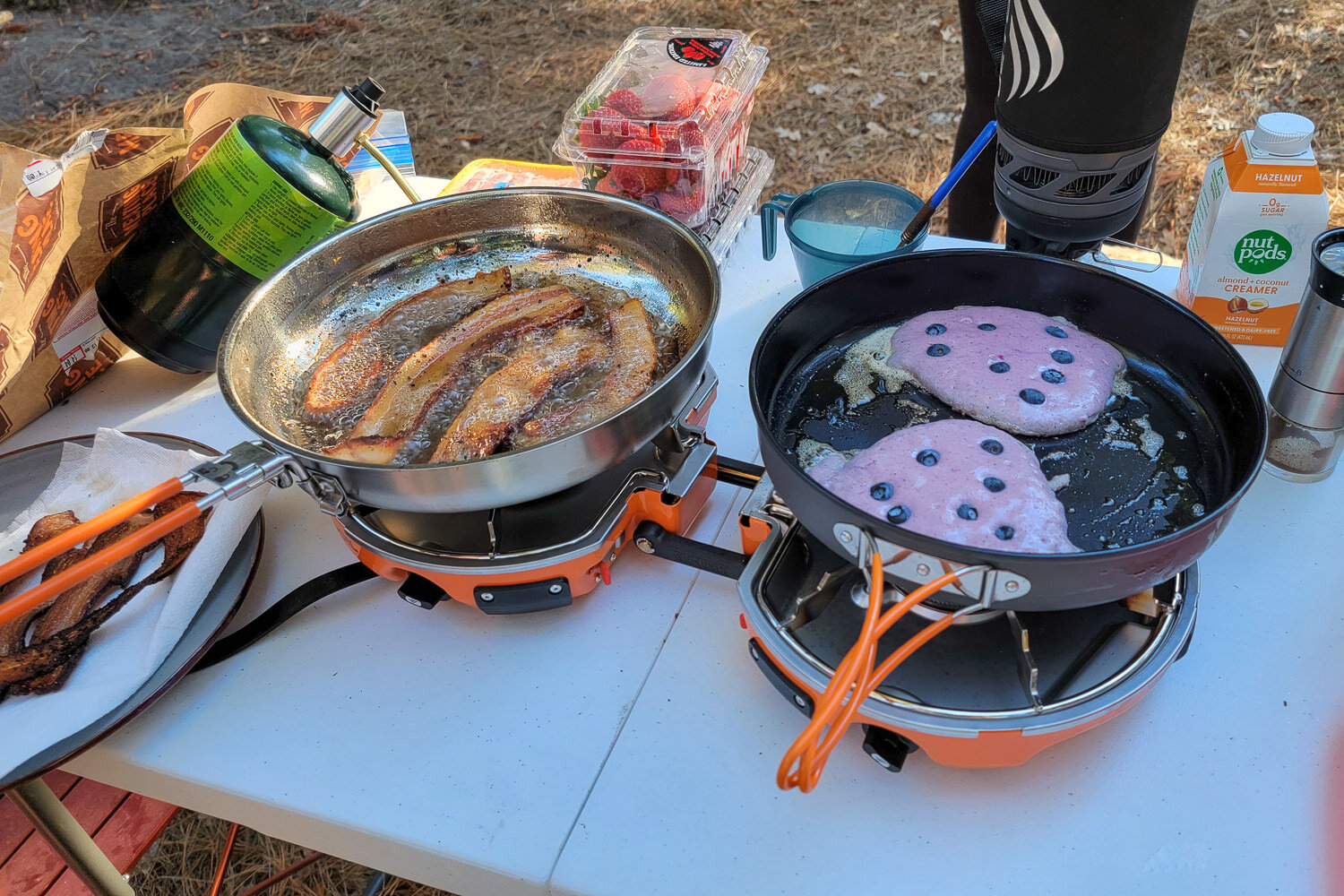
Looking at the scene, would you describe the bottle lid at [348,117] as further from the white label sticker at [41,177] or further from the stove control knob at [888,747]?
the stove control knob at [888,747]

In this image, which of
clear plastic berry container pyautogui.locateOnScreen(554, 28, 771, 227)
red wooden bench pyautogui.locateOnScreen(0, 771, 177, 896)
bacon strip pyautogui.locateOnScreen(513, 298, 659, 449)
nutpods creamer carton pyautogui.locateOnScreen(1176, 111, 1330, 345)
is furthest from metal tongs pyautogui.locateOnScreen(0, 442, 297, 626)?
nutpods creamer carton pyautogui.locateOnScreen(1176, 111, 1330, 345)

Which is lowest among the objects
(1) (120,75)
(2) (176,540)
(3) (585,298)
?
(1) (120,75)

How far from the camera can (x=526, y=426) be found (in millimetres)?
1021

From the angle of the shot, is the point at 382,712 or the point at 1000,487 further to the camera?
the point at 382,712

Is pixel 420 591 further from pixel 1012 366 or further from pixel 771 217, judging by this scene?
pixel 771 217

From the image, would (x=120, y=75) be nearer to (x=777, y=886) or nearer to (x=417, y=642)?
(x=417, y=642)

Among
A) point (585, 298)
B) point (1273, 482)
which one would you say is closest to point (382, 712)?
point (585, 298)

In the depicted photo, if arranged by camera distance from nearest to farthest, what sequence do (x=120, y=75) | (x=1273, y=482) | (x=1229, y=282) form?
(x=1273, y=482)
(x=1229, y=282)
(x=120, y=75)

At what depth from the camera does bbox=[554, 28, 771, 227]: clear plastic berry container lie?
1.49 meters

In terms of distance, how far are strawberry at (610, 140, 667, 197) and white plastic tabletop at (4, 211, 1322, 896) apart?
2.15 feet

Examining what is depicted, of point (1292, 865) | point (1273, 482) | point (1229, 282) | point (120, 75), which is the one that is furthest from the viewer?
point (120, 75)

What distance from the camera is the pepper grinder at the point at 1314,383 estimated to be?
3.27 ft

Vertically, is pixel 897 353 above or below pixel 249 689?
above

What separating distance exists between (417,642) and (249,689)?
0.64 ft
